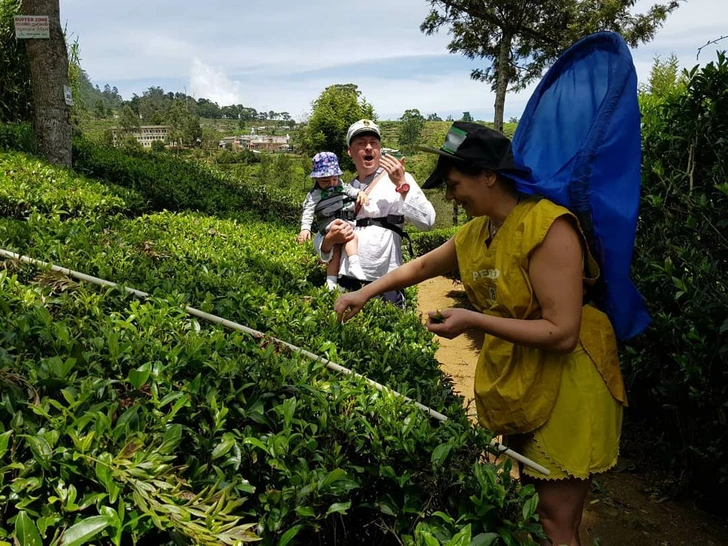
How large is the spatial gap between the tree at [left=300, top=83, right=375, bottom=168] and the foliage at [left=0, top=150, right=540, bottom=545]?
71.2ft

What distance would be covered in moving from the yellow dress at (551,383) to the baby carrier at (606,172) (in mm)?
66

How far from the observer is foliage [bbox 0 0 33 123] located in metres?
8.13

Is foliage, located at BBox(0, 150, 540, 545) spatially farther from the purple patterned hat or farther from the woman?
the purple patterned hat

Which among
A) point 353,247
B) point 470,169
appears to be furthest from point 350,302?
point 353,247

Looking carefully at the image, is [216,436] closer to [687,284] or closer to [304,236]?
[687,284]

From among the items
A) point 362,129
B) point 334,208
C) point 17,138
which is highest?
point 17,138

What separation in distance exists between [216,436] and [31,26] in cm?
647

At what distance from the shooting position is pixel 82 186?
198 inches

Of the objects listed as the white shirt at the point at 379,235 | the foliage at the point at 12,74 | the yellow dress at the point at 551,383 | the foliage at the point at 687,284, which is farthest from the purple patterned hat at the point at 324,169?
the foliage at the point at 12,74

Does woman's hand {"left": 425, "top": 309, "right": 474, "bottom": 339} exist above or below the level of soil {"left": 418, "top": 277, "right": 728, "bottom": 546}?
above

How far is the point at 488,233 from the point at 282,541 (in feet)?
4.11

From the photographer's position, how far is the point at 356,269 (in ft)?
11.5

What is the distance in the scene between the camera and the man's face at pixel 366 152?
3.59 meters

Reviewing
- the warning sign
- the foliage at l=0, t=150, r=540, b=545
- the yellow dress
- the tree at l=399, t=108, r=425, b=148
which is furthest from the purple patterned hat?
the tree at l=399, t=108, r=425, b=148
